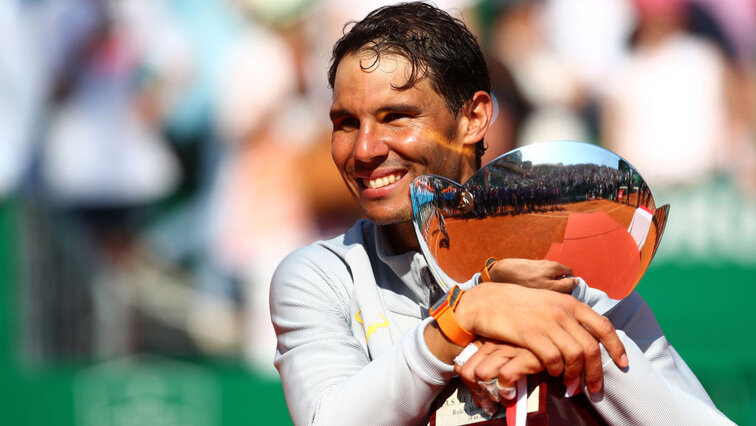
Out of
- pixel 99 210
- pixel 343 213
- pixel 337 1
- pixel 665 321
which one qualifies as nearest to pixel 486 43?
pixel 337 1

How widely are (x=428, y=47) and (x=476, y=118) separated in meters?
0.18

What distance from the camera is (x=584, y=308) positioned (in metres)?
1.19

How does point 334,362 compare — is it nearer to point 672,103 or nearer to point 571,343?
point 571,343

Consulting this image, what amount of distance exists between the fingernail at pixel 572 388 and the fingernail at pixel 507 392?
0.08 meters

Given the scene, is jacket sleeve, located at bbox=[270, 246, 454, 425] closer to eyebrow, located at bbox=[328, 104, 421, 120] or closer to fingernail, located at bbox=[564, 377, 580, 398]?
fingernail, located at bbox=[564, 377, 580, 398]

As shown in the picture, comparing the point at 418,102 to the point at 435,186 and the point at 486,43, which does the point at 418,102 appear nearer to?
the point at 435,186

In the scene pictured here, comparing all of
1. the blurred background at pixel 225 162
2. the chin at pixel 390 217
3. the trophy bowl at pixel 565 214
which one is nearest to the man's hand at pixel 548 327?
the trophy bowl at pixel 565 214

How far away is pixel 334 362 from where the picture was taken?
1384 mm

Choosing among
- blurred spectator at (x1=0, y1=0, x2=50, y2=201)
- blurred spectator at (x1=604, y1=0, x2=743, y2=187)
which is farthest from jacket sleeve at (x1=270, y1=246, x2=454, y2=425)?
blurred spectator at (x1=0, y1=0, x2=50, y2=201)

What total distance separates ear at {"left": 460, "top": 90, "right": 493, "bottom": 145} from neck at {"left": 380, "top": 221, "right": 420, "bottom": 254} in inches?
8.0

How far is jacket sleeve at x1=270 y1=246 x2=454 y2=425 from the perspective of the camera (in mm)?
1219

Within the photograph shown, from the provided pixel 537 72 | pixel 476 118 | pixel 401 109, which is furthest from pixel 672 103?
pixel 401 109

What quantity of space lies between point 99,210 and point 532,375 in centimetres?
470

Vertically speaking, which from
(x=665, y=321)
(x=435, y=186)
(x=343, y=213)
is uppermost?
(x=435, y=186)
